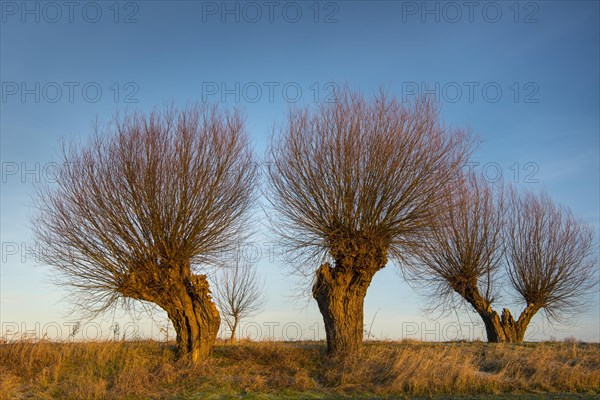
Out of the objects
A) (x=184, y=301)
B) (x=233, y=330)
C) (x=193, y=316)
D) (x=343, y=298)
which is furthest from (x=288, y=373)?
(x=233, y=330)

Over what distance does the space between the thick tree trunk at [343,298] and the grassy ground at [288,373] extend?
0.62 m

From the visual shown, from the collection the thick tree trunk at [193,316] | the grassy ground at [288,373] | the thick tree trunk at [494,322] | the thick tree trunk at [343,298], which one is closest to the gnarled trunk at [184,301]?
the thick tree trunk at [193,316]

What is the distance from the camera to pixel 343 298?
57.1ft

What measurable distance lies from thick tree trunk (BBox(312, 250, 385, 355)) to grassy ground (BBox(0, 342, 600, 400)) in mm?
622

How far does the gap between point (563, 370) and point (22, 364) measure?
1475 cm

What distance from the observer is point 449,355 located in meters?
16.8

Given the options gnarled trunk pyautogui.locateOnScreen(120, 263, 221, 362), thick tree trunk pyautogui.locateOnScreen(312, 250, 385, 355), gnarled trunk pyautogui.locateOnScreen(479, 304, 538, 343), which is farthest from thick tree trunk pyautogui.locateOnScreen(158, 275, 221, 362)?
gnarled trunk pyautogui.locateOnScreen(479, 304, 538, 343)

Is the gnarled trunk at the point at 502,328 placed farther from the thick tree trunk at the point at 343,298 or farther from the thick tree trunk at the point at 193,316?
the thick tree trunk at the point at 193,316

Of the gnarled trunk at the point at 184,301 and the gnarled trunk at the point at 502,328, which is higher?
the gnarled trunk at the point at 184,301

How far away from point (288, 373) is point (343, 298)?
3.08 metres

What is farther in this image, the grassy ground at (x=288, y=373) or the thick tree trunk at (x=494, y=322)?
the thick tree trunk at (x=494, y=322)

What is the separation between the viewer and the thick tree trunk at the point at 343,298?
17.1 m

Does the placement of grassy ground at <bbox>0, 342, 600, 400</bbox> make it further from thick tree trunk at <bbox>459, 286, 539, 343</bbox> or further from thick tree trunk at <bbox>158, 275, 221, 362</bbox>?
thick tree trunk at <bbox>459, 286, 539, 343</bbox>

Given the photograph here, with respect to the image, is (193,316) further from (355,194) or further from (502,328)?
(502,328)
